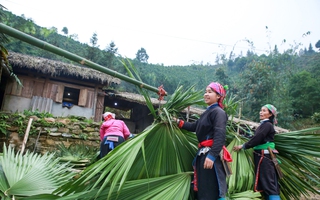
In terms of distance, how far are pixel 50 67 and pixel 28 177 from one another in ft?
27.5

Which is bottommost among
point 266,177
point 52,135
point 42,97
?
point 266,177

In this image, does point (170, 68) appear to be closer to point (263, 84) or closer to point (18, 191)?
point (263, 84)

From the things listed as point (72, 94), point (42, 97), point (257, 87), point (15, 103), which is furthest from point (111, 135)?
point (257, 87)

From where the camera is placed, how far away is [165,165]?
1950mm

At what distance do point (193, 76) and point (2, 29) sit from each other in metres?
33.7

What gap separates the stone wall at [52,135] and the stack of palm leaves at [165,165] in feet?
16.7

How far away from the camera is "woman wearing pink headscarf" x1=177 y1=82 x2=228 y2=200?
73.6 inches

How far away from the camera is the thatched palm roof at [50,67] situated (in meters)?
8.97

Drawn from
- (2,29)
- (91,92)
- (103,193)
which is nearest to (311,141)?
(103,193)

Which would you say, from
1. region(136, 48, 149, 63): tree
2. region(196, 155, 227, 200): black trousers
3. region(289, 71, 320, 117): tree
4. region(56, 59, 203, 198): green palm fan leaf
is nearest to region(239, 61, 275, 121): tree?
region(289, 71, 320, 117): tree

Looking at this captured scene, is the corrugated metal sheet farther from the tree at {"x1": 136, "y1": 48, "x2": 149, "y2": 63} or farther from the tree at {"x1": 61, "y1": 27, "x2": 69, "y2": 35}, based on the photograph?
the tree at {"x1": 136, "y1": 48, "x2": 149, "y2": 63}

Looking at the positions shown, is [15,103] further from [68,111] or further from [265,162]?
[265,162]

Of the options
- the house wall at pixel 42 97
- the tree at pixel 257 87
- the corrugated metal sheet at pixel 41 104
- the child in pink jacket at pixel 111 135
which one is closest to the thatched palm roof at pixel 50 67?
the house wall at pixel 42 97

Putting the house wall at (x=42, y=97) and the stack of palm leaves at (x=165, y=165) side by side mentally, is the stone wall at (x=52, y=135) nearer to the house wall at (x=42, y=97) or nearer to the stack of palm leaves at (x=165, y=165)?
the house wall at (x=42, y=97)
